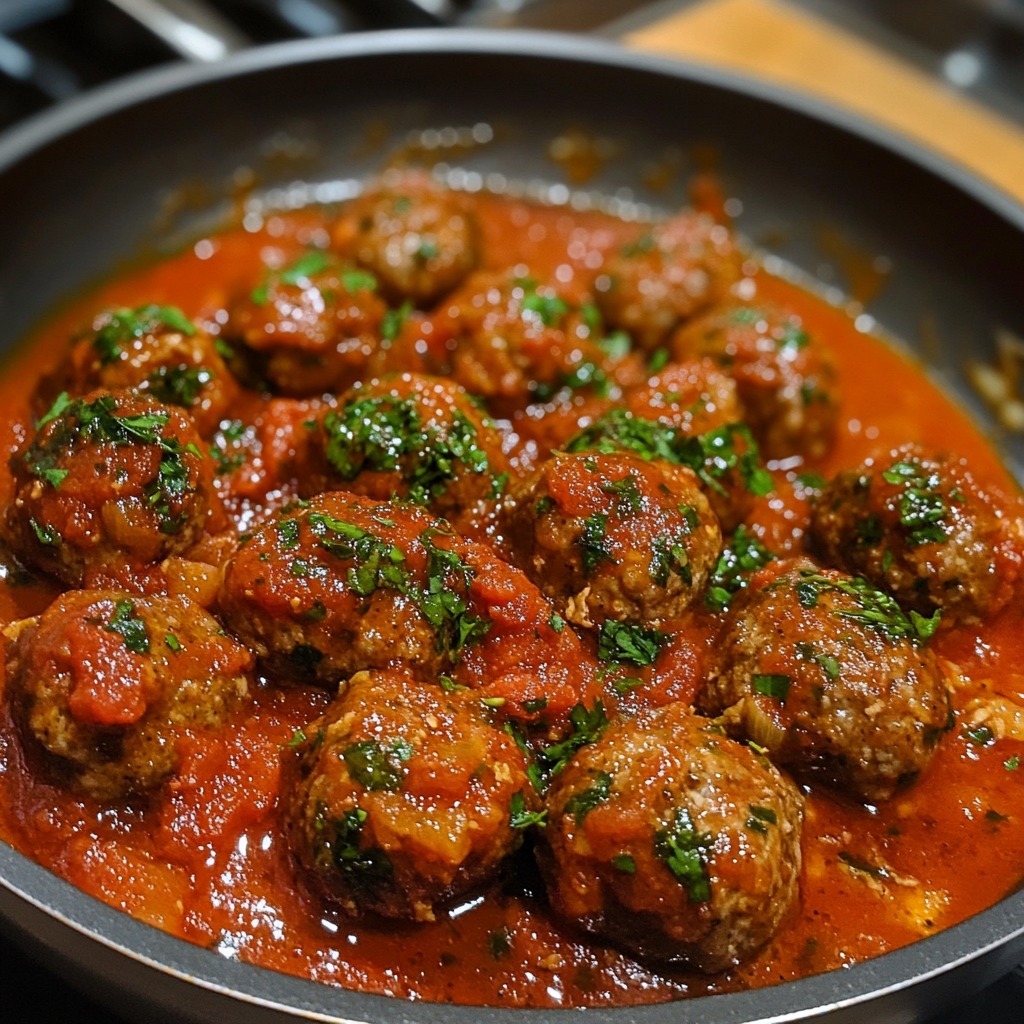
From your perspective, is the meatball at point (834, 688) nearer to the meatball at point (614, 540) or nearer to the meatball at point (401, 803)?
the meatball at point (614, 540)

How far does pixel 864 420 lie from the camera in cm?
412

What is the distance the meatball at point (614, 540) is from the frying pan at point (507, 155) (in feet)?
6.24

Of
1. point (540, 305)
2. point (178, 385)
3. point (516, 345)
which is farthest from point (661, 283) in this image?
point (178, 385)

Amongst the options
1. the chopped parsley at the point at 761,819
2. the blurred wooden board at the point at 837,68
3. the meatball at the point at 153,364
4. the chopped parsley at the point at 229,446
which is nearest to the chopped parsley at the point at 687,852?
the chopped parsley at the point at 761,819

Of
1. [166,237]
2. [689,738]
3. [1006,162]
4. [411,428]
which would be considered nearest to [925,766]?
[689,738]

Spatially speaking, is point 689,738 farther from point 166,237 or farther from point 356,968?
point 166,237

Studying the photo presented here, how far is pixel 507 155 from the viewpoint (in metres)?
5.16

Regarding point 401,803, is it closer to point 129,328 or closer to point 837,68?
point 129,328

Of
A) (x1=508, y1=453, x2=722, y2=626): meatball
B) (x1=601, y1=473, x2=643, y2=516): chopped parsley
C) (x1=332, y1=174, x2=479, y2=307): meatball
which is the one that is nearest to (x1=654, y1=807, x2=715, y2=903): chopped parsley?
(x1=508, y1=453, x2=722, y2=626): meatball

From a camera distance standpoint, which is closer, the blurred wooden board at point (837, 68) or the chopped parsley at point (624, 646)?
the chopped parsley at point (624, 646)

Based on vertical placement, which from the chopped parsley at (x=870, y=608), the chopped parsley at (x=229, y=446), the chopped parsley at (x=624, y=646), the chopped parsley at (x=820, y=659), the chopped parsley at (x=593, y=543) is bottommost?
the chopped parsley at (x=229, y=446)

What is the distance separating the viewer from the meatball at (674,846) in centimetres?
238

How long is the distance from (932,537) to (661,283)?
1.58m

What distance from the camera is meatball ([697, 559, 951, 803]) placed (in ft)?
8.87
